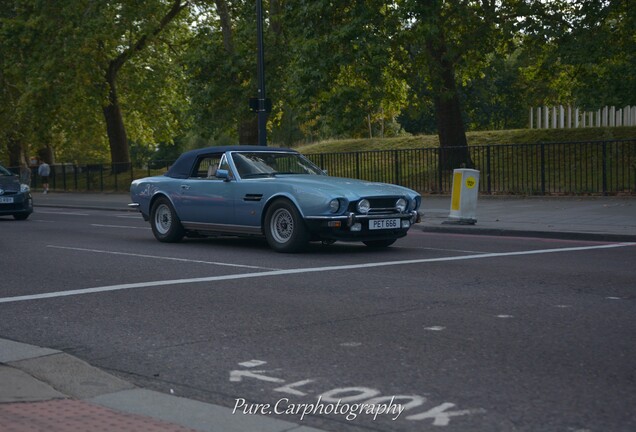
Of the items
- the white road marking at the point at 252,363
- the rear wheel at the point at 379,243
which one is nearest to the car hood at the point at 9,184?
the rear wheel at the point at 379,243

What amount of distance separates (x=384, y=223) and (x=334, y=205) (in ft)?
2.75

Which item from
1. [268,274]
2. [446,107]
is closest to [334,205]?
[268,274]

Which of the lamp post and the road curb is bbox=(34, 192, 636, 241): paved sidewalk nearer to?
the road curb

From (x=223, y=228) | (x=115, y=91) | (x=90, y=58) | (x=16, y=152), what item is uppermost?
(x=90, y=58)

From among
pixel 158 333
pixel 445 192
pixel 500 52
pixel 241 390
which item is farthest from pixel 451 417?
pixel 500 52

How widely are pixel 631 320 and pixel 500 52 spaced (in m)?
24.5

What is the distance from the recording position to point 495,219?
19.1 m

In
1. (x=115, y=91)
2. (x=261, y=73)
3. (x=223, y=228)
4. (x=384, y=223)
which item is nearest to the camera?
(x=384, y=223)

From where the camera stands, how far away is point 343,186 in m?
12.7

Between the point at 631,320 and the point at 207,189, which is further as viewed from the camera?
the point at 207,189

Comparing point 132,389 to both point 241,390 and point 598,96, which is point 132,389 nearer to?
point 241,390

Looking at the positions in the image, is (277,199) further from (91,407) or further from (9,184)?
(9,184)

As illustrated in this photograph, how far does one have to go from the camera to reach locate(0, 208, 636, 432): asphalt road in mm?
4965

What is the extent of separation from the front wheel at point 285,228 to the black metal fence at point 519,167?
12.7 m
